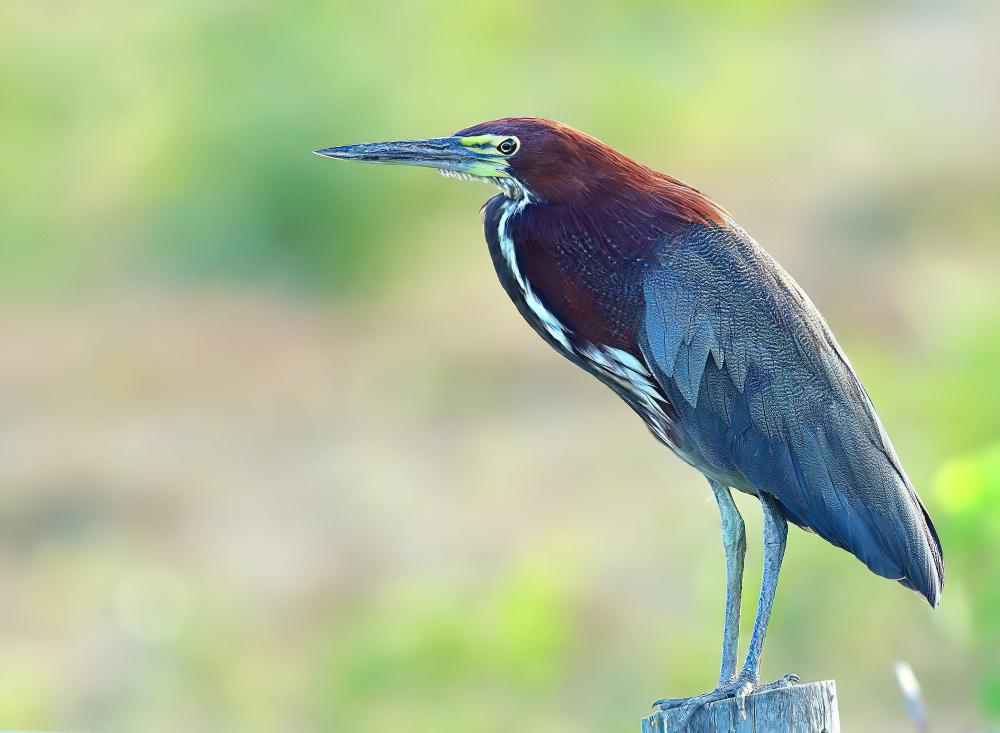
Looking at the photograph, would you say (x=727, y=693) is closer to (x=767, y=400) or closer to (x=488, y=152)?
(x=767, y=400)

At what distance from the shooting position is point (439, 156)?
309cm

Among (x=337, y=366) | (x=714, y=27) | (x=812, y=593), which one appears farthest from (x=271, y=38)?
(x=812, y=593)

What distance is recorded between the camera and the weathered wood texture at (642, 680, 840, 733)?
9.05 ft

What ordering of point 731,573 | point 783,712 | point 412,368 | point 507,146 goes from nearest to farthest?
point 783,712 < point 507,146 < point 731,573 < point 412,368

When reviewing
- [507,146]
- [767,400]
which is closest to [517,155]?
[507,146]

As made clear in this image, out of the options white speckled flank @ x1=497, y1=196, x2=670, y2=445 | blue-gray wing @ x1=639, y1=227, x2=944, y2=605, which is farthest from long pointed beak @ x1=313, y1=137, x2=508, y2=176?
blue-gray wing @ x1=639, y1=227, x2=944, y2=605

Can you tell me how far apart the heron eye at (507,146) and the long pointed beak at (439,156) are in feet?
0.06

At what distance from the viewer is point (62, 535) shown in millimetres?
11578

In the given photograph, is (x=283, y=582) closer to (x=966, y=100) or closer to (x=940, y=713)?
(x=940, y=713)

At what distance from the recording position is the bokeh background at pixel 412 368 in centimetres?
859

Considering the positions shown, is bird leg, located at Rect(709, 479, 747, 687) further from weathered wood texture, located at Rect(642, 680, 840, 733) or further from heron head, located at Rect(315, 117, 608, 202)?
heron head, located at Rect(315, 117, 608, 202)

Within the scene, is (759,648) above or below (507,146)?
below

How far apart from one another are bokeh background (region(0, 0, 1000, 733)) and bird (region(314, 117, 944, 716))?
197 centimetres

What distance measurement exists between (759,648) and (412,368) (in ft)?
34.0
